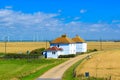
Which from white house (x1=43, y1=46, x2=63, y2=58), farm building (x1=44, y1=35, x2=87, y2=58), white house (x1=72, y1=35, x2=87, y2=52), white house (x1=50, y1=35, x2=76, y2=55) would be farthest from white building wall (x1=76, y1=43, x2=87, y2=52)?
white house (x1=43, y1=46, x2=63, y2=58)

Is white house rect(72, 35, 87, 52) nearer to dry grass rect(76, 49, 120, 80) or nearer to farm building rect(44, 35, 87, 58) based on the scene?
farm building rect(44, 35, 87, 58)

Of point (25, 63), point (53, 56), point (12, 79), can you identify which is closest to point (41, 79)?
point (12, 79)

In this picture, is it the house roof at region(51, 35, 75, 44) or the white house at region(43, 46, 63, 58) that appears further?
the house roof at region(51, 35, 75, 44)

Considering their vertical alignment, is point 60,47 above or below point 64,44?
below

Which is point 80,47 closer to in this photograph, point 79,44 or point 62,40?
point 79,44

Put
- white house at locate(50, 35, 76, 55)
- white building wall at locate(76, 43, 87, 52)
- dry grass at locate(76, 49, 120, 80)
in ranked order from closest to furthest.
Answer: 1. dry grass at locate(76, 49, 120, 80)
2. white house at locate(50, 35, 76, 55)
3. white building wall at locate(76, 43, 87, 52)

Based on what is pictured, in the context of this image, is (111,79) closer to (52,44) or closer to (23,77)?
(23,77)

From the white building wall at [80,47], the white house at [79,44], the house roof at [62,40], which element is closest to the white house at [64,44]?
the house roof at [62,40]

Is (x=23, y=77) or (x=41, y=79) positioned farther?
(x=23, y=77)

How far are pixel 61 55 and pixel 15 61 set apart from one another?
51.5 ft

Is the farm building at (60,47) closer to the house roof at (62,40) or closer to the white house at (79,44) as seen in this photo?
the house roof at (62,40)

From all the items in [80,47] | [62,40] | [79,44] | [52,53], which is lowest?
[52,53]

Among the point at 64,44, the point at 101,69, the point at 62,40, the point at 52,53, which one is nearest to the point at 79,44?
the point at 62,40

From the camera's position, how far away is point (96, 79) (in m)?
34.3
